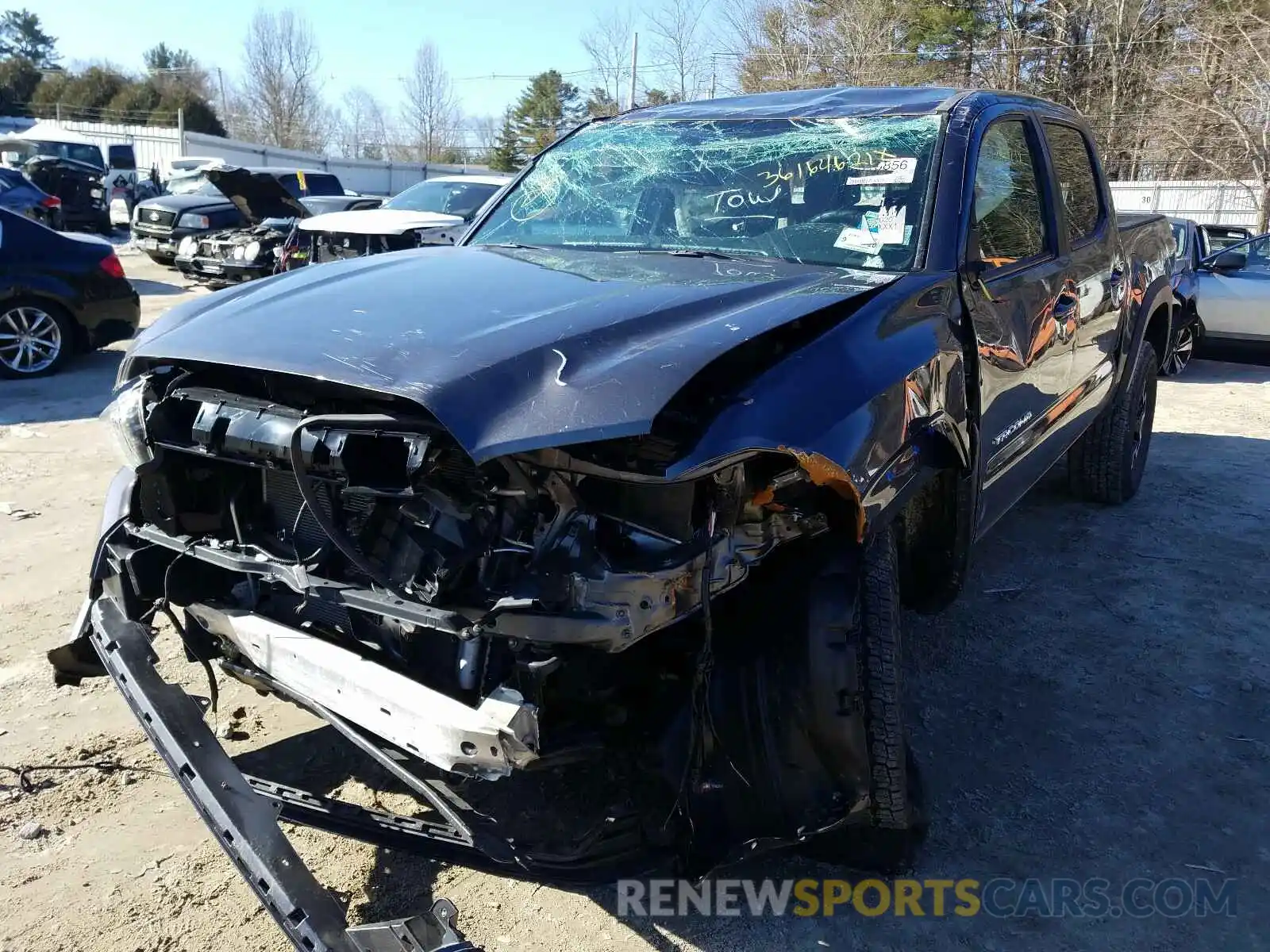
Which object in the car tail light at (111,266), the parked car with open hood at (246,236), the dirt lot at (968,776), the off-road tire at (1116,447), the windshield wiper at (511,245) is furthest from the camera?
the parked car with open hood at (246,236)

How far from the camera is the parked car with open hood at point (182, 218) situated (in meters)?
14.0

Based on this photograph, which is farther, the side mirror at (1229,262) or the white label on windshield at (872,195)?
the side mirror at (1229,262)

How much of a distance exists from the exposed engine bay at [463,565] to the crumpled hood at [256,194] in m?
9.59

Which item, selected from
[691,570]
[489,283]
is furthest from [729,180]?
[691,570]

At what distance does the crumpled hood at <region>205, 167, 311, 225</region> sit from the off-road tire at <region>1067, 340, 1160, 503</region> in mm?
9272

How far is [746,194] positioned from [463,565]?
1.80 m

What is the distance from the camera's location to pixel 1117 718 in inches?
133

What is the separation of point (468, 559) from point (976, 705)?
2.12m

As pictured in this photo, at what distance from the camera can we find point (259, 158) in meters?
35.9

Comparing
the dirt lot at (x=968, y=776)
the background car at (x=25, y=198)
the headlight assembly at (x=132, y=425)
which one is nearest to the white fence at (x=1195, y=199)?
the background car at (x=25, y=198)

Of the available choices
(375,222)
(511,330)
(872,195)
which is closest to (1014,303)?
(872,195)

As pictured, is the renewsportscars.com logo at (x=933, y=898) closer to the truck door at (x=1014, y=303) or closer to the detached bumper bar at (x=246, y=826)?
the detached bumper bar at (x=246, y=826)

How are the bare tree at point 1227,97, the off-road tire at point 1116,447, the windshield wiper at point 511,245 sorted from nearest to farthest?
the windshield wiper at point 511,245
the off-road tire at point 1116,447
the bare tree at point 1227,97

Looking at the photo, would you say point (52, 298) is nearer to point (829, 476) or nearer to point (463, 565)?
point (463, 565)
